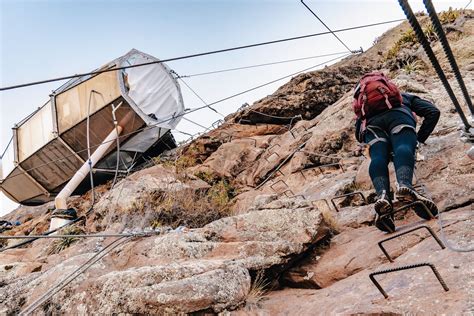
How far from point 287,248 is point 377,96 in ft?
6.04

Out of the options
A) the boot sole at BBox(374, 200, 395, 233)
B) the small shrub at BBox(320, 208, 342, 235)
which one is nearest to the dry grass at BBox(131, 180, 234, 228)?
the small shrub at BBox(320, 208, 342, 235)

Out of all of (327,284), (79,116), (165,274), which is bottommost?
(327,284)

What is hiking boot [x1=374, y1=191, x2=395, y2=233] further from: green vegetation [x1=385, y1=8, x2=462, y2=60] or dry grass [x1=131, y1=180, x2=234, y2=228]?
green vegetation [x1=385, y1=8, x2=462, y2=60]

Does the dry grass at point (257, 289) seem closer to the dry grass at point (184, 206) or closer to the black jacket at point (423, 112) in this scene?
the black jacket at point (423, 112)

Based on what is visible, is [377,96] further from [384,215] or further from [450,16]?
[450,16]

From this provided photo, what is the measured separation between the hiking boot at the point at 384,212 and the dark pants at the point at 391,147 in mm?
136

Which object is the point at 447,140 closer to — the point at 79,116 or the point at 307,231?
the point at 307,231

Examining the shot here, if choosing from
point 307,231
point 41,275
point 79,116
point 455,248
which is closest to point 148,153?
point 79,116

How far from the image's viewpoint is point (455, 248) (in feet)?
8.18

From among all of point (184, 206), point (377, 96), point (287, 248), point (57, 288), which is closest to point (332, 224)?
point (287, 248)

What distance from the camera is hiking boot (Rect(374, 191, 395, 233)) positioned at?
3.22 metres

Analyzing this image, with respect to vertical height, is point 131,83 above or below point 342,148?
above

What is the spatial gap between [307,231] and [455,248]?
1.48 meters

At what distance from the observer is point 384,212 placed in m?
3.23
